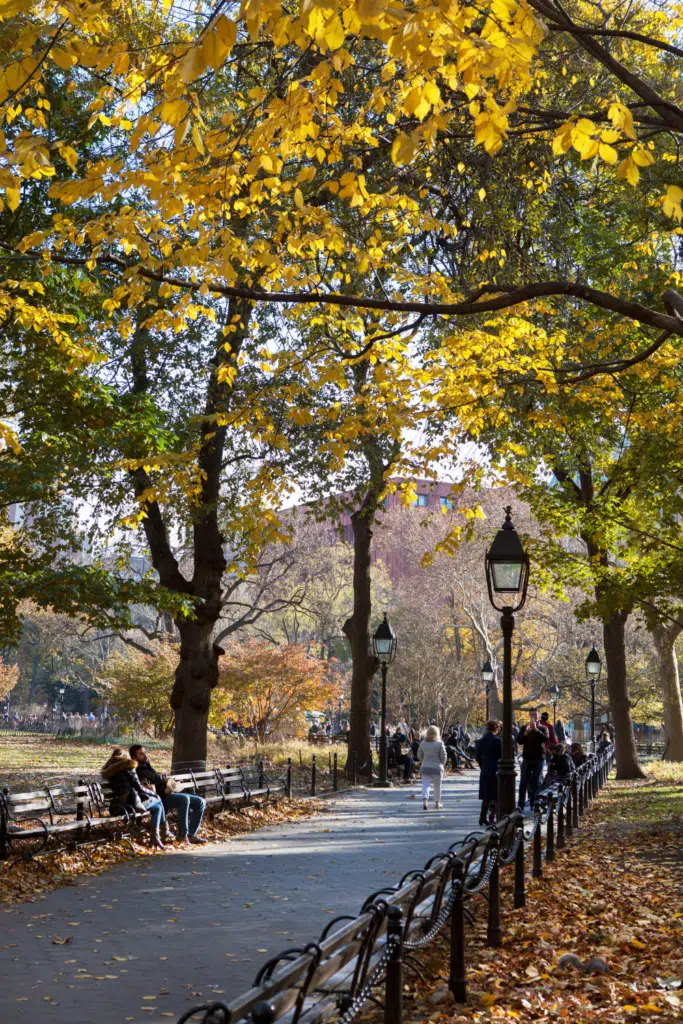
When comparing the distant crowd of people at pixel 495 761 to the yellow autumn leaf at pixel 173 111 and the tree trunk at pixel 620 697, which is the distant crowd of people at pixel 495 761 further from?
the yellow autumn leaf at pixel 173 111

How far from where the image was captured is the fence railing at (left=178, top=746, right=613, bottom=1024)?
4.18 metres

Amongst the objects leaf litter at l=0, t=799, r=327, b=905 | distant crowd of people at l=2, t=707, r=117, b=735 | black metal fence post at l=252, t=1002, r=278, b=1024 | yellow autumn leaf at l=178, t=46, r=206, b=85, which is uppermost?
yellow autumn leaf at l=178, t=46, r=206, b=85

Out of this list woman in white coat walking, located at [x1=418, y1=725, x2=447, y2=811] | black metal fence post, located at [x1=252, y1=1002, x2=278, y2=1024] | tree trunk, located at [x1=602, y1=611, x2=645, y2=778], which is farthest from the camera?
tree trunk, located at [x1=602, y1=611, x2=645, y2=778]

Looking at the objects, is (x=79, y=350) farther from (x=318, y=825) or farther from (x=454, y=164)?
(x=318, y=825)

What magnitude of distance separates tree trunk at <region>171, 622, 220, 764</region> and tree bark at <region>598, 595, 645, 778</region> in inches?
501

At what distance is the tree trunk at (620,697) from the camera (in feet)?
94.7

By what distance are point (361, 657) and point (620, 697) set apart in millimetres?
6914

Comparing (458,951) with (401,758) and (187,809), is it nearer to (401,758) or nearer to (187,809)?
(187,809)

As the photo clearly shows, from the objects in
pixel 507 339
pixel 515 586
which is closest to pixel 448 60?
pixel 507 339

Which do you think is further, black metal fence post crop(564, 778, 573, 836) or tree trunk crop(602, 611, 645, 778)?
tree trunk crop(602, 611, 645, 778)

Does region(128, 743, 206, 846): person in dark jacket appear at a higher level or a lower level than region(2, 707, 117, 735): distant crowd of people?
lower

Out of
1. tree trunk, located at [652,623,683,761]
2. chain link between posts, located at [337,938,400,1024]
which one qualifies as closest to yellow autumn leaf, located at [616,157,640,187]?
chain link between posts, located at [337,938,400,1024]

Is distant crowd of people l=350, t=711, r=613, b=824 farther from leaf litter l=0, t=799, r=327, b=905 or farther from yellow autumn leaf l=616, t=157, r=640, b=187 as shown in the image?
yellow autumn leaf l=616, t=157, r=640, b=187

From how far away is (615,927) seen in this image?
884 centimetres
